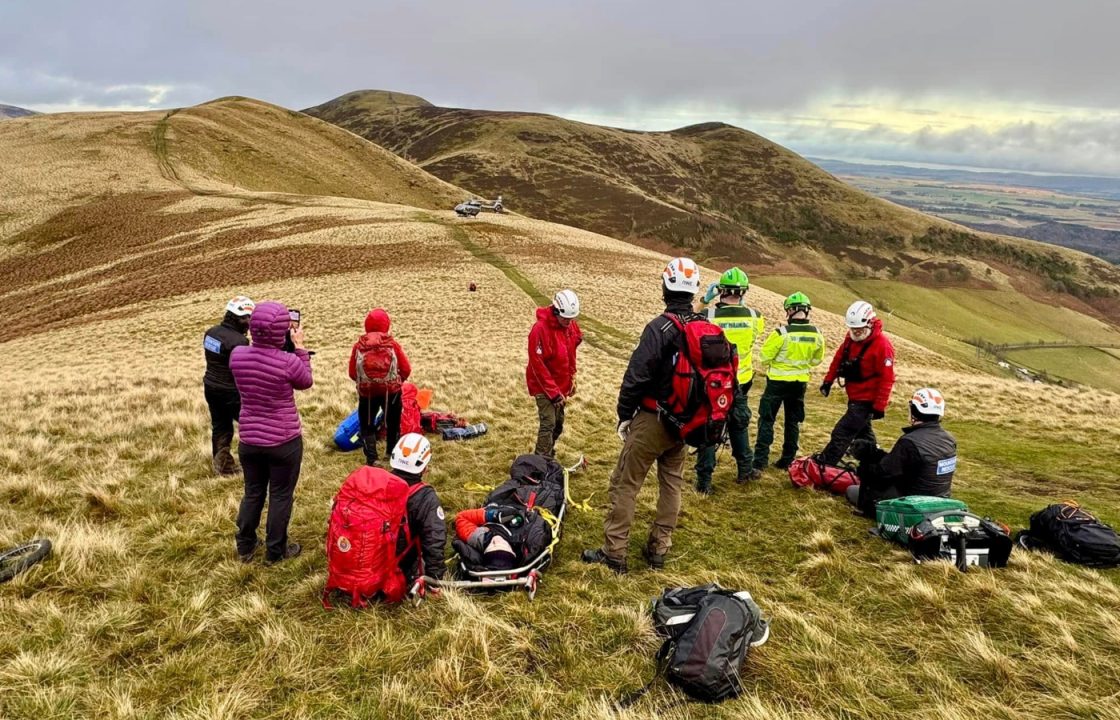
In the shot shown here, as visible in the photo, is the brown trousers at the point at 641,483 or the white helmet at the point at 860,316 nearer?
the brown trousers at the point at 641,483

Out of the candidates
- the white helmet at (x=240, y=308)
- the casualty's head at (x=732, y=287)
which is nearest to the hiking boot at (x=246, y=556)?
the white helmet at (x=240, y=308)

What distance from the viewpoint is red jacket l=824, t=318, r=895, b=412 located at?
787cm

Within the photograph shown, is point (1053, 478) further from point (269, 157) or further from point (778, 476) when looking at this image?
point (269, 157)

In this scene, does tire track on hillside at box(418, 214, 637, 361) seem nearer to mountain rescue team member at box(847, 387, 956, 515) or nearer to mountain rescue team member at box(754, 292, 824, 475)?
mountain rescue team member at box(754, 292, 824, 475)

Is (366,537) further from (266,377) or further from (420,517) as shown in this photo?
(266,377)

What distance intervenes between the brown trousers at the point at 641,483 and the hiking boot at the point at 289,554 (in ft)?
11.3

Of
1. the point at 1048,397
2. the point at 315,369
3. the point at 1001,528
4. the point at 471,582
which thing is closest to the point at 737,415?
the point at 1001,528

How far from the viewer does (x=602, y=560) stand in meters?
6.00

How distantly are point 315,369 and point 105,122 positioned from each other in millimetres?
95210

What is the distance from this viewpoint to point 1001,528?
5691 mm

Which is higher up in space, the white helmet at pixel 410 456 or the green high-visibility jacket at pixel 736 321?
the green high-visibility jacket at pixel 736 321

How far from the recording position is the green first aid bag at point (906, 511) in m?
5.97

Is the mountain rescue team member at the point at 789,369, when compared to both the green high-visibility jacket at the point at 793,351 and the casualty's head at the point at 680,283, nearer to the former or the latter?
the green high-visibility jacket at the point at 793,351

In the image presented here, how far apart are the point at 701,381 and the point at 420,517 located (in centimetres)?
300
